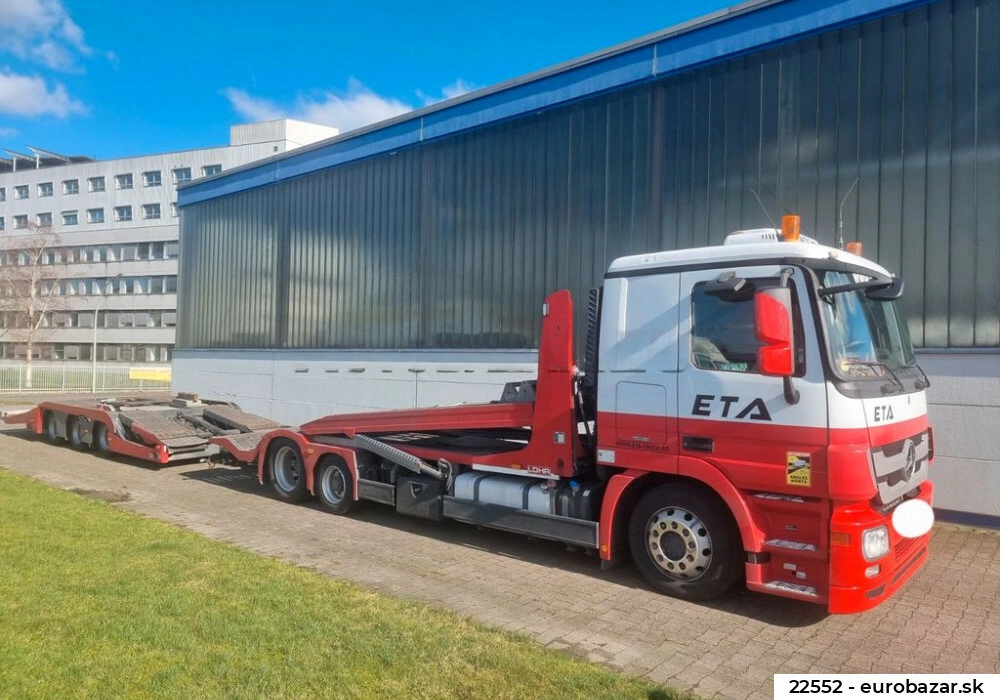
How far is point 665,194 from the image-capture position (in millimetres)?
Result: 10539

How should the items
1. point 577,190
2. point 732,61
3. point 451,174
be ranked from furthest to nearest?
point 451,174 → point 577,190 → point 732,61

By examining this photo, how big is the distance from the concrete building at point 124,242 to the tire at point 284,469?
4857cm

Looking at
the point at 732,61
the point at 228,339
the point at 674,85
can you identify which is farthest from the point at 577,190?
the point at 228,339

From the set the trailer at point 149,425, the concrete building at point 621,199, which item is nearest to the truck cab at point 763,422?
the concrete building at point 621,199

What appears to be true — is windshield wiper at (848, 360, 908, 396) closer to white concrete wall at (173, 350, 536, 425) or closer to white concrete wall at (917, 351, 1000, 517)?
white concrete wall at (917, 351, 1000, 517)

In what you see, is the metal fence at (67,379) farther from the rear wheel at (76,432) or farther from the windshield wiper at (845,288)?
the windshield wiper at (845,288)

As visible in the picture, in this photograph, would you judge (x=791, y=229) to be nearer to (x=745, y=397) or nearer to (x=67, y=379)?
(x=745, y=397)

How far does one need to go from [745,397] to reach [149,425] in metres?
10.0

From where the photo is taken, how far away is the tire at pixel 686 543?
5.34 m

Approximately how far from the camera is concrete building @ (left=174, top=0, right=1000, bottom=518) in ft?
26.4

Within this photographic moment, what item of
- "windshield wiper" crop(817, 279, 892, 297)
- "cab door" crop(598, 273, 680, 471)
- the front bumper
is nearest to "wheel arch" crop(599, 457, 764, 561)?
"cab door" crop(598, 273, 680, 471)

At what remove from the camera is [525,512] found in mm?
6641

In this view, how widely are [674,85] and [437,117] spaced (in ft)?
16.4

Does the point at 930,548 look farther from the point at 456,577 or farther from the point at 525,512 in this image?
the point at 456,577
